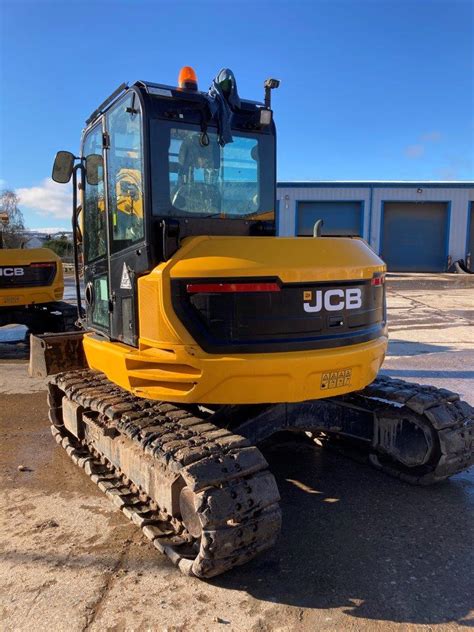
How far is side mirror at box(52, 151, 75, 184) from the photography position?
4316 millimetres

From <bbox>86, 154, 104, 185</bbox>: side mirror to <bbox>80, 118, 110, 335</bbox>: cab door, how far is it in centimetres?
1

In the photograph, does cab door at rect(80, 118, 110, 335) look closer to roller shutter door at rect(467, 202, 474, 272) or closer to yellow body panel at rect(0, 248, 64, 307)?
yellow body panel at rect(0, 248, 64, 307)

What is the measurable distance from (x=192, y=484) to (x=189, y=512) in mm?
286

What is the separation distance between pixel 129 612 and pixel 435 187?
33964mm

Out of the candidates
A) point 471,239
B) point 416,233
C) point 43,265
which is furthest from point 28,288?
point 471,239

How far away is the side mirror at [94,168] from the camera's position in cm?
422

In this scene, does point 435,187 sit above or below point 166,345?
above

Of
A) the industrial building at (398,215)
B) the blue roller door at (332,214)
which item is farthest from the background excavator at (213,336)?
the blue roller door at (332,214)

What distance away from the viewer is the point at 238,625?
271cm

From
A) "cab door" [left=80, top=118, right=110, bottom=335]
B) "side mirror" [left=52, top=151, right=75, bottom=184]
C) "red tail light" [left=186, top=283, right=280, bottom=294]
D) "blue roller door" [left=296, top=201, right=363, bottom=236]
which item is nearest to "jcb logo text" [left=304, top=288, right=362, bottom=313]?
"red tail light" [left=186, top=283, right=280, bottom=294]

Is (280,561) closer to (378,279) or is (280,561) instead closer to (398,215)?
(378,279)

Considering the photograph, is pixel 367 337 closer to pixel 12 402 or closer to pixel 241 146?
pixel 241 146

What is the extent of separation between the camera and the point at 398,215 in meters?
33.4

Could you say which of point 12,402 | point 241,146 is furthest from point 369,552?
point 12,402
